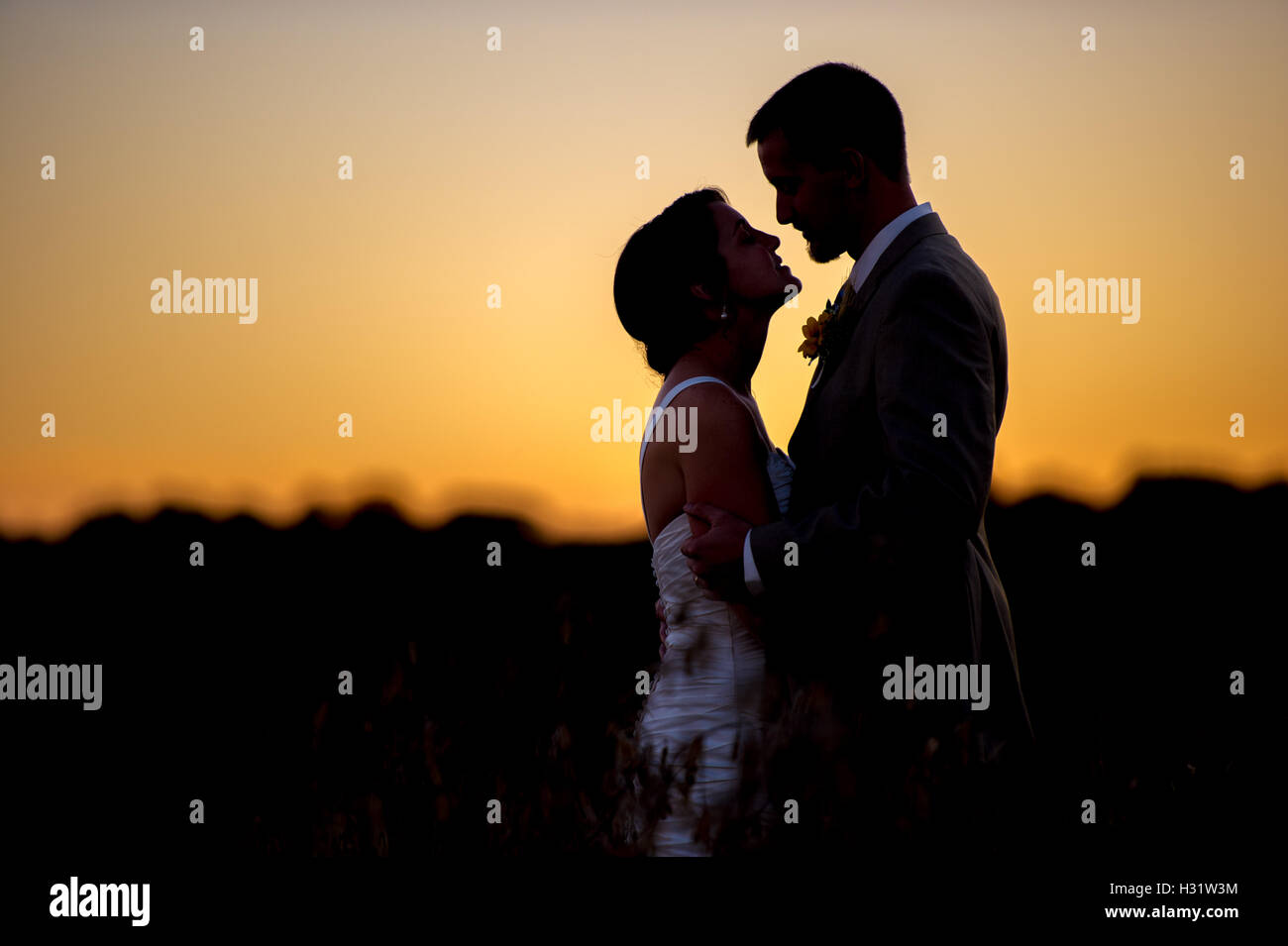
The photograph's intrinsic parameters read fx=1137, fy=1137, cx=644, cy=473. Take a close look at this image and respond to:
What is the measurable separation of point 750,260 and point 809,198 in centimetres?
35

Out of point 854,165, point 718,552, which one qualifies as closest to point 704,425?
Answer: point 718,552

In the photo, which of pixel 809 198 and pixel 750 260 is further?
pixel 750 260

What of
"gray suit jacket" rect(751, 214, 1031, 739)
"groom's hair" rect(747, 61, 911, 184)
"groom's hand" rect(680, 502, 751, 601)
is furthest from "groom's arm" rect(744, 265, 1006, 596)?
"groom's hair" rect(747, 61, 911, 184)

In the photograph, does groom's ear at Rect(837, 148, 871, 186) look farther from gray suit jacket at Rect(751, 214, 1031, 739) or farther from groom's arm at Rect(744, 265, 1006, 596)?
groom's arm at Rect(744, 265, 1006, 596)

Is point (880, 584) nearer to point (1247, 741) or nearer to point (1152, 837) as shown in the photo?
point (1152, 837)

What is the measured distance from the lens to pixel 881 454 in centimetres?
336

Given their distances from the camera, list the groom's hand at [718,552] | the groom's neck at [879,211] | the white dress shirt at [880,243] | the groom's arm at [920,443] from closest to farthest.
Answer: the groom's arm at [920,443] → the groom's hand at [718,552] → the white dress shirt at [880,243] → the groom's neck at [879,211]

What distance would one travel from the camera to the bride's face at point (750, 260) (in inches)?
161

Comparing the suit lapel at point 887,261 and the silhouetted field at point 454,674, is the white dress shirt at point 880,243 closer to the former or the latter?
the suit lapel at point 887,261

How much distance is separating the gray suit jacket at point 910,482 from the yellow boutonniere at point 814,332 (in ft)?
0.38

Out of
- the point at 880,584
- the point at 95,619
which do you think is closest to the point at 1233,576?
the point at 880,584

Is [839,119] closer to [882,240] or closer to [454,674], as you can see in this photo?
[882,240]

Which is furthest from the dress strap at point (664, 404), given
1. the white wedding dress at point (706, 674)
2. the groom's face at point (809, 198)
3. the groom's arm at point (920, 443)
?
the groom's arm at point (920, 443)
